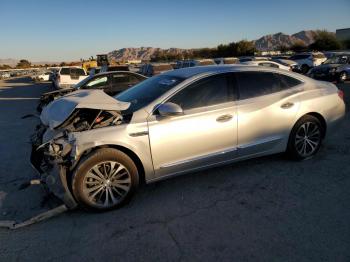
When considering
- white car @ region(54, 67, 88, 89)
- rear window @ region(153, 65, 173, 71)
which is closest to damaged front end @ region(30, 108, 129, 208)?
rear window @ region(153, 65, 173, 71)

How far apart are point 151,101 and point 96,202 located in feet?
4.56

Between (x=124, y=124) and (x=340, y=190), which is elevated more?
(x=124, y=124)

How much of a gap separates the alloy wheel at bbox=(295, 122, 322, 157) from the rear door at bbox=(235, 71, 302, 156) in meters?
0.26

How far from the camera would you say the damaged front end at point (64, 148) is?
3348 mm

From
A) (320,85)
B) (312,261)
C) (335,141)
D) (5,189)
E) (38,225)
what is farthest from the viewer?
(335,141)

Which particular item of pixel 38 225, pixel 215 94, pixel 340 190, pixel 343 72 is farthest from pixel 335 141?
pixel 343 72

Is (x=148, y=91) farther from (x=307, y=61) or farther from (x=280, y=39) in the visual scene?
(x=280, y=39)

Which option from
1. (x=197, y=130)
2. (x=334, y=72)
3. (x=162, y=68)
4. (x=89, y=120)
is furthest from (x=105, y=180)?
(x=334, y=72)

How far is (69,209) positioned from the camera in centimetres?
346

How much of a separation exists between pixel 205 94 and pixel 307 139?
193 cm

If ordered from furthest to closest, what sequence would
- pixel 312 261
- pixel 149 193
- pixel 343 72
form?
pixel 343 72
pixel 149 193
pixel 312 261

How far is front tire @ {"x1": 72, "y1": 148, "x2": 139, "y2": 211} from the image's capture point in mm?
3357

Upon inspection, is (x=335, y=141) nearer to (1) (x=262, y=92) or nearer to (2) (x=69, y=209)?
(1) (x=262, y=92)

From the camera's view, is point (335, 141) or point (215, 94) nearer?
point (215, 94)
